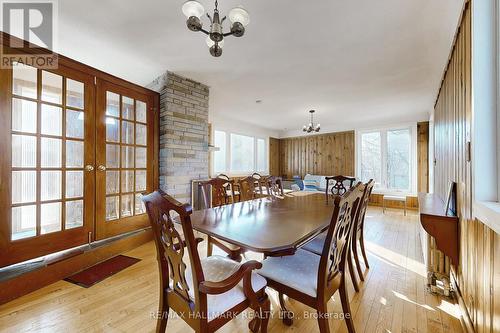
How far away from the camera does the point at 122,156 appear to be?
2.75m

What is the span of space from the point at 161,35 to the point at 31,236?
7.67ft

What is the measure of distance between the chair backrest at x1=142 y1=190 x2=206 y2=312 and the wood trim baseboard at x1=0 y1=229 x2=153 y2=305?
5.39ft

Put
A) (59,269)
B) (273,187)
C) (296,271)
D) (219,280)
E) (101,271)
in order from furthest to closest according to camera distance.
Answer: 1. (273,187)
2. (101,271)
3. (59,269)
4. (296,271)
5. (219,280)

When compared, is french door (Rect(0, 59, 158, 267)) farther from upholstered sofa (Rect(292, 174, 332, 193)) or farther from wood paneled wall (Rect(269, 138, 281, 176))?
wood paneled wall (Rect(269, 138, 281, 176))

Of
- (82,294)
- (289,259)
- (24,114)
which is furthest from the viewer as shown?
(24,114)

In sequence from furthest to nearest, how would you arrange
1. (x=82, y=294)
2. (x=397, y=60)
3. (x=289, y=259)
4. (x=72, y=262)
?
(x=397, y=60) → (x=72, y=262) → (x=82, y=294) → (x=289, y=259)

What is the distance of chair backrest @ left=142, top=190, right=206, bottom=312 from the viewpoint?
850mm

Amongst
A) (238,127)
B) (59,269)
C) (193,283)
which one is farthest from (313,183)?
(193,283)

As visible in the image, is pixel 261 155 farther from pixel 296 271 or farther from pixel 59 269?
pixel 296 271

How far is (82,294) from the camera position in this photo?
181cm

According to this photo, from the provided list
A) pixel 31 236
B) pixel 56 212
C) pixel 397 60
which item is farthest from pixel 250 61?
pixel 31 236

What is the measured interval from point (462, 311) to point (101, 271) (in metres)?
3.20

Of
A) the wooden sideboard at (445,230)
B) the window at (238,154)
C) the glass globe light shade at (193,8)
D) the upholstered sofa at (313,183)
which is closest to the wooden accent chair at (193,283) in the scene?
the glass globe light shade at (193,8)

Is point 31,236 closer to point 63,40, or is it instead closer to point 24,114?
point 24,114
